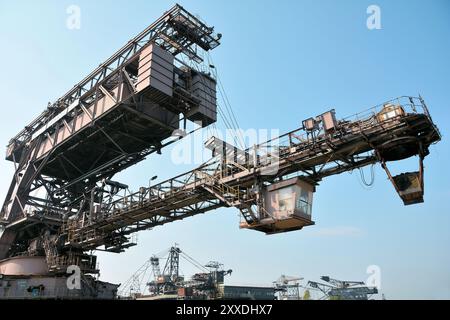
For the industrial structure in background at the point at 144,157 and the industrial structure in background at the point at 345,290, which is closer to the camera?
the industrial structure in background at the point at 144,157

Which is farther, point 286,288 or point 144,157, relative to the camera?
point 286,288

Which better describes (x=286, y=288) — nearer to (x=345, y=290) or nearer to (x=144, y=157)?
(x=345, y=290)

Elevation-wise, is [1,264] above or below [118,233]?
below

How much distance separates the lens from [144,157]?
117ft

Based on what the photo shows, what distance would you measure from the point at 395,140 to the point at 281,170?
614cm

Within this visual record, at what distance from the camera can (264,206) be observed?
19750 millimetres

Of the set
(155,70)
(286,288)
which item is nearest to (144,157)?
(155,70)

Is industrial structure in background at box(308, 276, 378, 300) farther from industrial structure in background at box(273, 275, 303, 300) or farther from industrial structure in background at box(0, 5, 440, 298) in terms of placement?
industrial structure in background at box(0, 5, 440, 298)

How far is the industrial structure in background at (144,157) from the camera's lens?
17.6 meters

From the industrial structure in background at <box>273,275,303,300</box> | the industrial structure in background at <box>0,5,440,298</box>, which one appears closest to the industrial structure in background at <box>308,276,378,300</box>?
the industrial structure in background at <box>273,275,303,300</box>

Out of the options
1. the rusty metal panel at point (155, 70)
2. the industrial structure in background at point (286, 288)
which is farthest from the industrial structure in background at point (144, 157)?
the industrial structure in background at point (286, 288)

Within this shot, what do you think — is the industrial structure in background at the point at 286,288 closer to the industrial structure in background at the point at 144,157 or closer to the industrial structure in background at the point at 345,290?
the industrial structure in background at the point at 345,290

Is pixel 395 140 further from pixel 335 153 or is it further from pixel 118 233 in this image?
pixel 118 233

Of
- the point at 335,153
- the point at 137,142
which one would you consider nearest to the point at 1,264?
the point at 137,142
